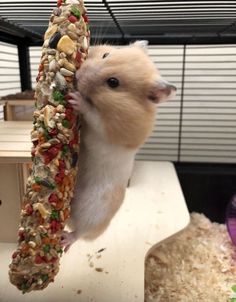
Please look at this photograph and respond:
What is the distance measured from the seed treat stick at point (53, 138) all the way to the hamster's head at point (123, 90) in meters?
0.06

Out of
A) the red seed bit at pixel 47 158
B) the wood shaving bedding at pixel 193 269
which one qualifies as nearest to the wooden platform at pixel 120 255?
the wood shaving bedding at pixel 193 269

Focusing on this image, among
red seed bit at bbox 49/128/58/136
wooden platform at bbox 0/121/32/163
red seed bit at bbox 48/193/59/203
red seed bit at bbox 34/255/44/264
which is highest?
red seed bit at bbox 49/128/58/136

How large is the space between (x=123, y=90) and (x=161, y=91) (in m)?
0.10

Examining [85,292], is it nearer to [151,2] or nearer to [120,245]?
[120,245]

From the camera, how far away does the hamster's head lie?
84 centimetres

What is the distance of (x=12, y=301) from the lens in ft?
3.39

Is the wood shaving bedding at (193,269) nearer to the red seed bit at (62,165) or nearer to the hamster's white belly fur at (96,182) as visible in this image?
the hamster's white belly fur at (96,182)

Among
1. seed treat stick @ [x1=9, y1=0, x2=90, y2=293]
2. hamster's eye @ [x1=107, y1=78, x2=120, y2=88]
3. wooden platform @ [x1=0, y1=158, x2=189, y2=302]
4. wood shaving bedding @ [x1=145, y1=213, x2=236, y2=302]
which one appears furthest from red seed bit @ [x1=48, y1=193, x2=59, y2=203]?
wood shaving bedding @ [x1=145, y1=213, x2=236, y2=302]

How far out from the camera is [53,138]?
76 cm

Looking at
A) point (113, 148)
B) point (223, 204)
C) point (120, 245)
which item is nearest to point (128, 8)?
point (113, 148)

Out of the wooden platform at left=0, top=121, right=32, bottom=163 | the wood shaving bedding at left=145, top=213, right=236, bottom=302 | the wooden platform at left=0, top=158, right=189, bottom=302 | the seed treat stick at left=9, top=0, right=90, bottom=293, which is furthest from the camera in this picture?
the wood shaving bedding at left=145, top=213, right=236, bottom=302

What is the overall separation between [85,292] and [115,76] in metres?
0.70

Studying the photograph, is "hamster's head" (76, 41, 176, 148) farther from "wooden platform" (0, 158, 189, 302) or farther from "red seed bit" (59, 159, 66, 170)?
"wooden platform" (0, 158, 189, 302)

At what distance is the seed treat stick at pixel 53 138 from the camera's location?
749 mm
